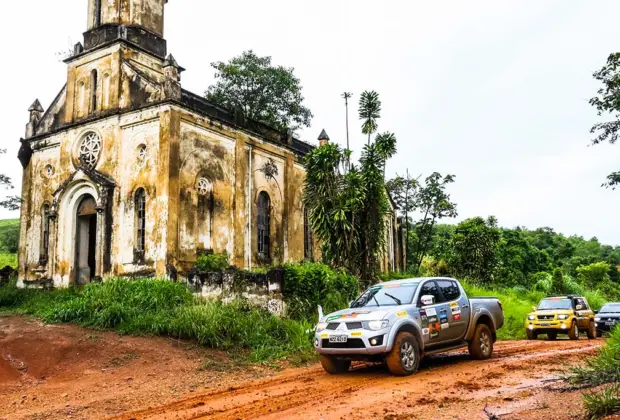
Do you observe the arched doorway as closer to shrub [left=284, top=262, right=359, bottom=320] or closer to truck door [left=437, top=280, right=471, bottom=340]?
shrub [left=284, top=262, right=359, bottom=320]

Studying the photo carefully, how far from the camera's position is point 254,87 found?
28.3 metres

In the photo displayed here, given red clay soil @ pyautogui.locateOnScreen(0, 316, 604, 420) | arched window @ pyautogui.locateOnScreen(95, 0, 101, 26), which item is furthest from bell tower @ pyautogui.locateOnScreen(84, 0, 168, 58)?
red clay soil @ pyautogui.locateOnScreen(0, 316, 604, 420)

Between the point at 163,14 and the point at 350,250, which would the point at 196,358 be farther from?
the point at 163,14

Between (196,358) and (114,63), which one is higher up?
(114,63)

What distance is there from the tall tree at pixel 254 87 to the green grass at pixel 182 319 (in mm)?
14069

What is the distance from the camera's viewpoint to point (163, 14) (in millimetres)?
22719

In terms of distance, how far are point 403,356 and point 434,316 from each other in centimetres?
126

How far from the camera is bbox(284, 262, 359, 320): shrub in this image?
1537cm

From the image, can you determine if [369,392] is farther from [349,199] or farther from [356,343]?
[349,199]

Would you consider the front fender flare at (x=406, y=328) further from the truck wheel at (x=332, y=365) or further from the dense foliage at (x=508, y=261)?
the dense foliage at (x=508, y=261)

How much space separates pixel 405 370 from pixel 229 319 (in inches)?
222

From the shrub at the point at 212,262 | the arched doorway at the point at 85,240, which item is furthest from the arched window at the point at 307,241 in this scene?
the arched doorway at the point at 85,240

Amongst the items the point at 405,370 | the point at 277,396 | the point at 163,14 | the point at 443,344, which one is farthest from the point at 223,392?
the point at 163,14

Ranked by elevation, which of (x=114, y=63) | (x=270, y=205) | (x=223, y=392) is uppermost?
(x=114, y=63)
